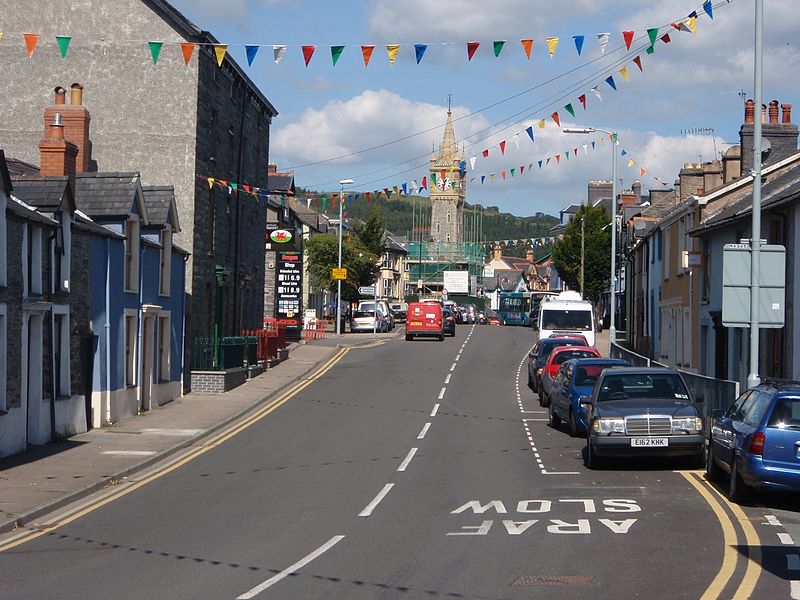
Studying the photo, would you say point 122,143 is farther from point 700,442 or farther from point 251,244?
point 700,442

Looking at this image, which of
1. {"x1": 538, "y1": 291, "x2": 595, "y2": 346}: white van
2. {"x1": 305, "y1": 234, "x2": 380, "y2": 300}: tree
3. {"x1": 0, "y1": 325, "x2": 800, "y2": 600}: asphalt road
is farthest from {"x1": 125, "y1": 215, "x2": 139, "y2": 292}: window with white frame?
{"x1": 305, "y1": 234, "x2": 380, "y2": 300}: tree

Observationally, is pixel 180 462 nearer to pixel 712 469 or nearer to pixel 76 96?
pixel 712 469

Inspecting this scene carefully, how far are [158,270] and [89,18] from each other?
10.5m

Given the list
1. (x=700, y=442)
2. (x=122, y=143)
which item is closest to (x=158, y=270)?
(x=122, y=143)

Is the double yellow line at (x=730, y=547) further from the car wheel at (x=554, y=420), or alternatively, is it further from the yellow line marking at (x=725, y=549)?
the car wheel at (x=554, y=420)

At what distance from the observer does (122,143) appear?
3619 centimetres

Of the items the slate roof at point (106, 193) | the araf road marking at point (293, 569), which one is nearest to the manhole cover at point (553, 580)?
the araf road marking at point (293, 569)

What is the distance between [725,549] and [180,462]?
1230 centimetres

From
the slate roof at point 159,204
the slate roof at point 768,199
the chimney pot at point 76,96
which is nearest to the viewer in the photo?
the slate roof at point 768,199

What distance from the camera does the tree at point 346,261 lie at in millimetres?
77812

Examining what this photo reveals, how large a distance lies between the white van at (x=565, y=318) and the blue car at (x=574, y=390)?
16785mm

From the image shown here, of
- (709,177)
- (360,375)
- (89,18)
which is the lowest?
(360,375)

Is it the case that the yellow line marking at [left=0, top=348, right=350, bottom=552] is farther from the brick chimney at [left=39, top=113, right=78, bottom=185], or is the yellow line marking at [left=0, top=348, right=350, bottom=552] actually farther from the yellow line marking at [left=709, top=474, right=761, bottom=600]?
the yellow line marking at [left=709, top=474, right=761, bottom=600]

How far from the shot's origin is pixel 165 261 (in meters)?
31.5
